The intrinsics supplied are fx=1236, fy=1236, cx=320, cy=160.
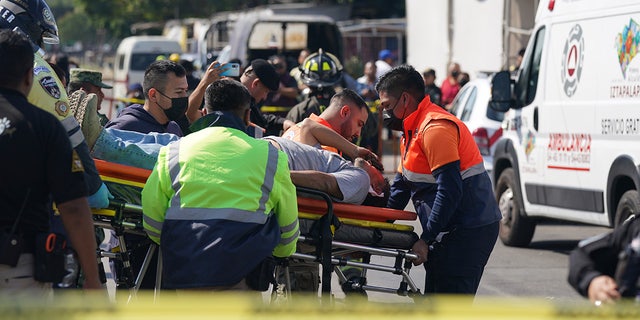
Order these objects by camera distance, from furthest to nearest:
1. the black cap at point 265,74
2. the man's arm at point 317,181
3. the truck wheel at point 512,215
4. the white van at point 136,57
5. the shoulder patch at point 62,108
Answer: the white van at point 136,57 → the truck wheel at point 512,215 → the black cap at point 265,74 → the man's arm at point 317,181 → the shoulder patch at point 62,108

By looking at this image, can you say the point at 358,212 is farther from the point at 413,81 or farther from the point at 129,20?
the point at 129,20

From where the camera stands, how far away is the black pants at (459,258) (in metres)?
6.54

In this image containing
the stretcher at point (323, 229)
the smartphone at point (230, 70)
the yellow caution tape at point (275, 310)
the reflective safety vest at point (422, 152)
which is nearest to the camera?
the yellow caution tape at point (275, 310)

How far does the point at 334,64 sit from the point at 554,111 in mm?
2088

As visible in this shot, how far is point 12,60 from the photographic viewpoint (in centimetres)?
461

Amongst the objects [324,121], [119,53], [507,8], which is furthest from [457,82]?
[119,53]

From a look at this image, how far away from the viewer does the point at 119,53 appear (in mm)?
42344

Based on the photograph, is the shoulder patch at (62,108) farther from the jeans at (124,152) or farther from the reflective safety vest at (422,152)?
the reflective safety vest at (422,152)

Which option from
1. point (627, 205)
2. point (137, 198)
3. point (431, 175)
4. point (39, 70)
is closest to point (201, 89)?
point (137, 198)

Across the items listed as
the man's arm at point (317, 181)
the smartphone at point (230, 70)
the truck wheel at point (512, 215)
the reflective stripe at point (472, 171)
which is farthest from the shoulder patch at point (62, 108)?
the truck wheel at point (512, 215)

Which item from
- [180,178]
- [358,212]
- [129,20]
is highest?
[180,178]

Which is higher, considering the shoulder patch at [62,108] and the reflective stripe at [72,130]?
the shoulder patch at [62,108]

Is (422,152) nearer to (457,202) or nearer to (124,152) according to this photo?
(457,202)

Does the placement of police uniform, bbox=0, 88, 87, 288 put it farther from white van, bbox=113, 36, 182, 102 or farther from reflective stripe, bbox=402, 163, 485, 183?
white van, bbox=113, 36, 182, 102
